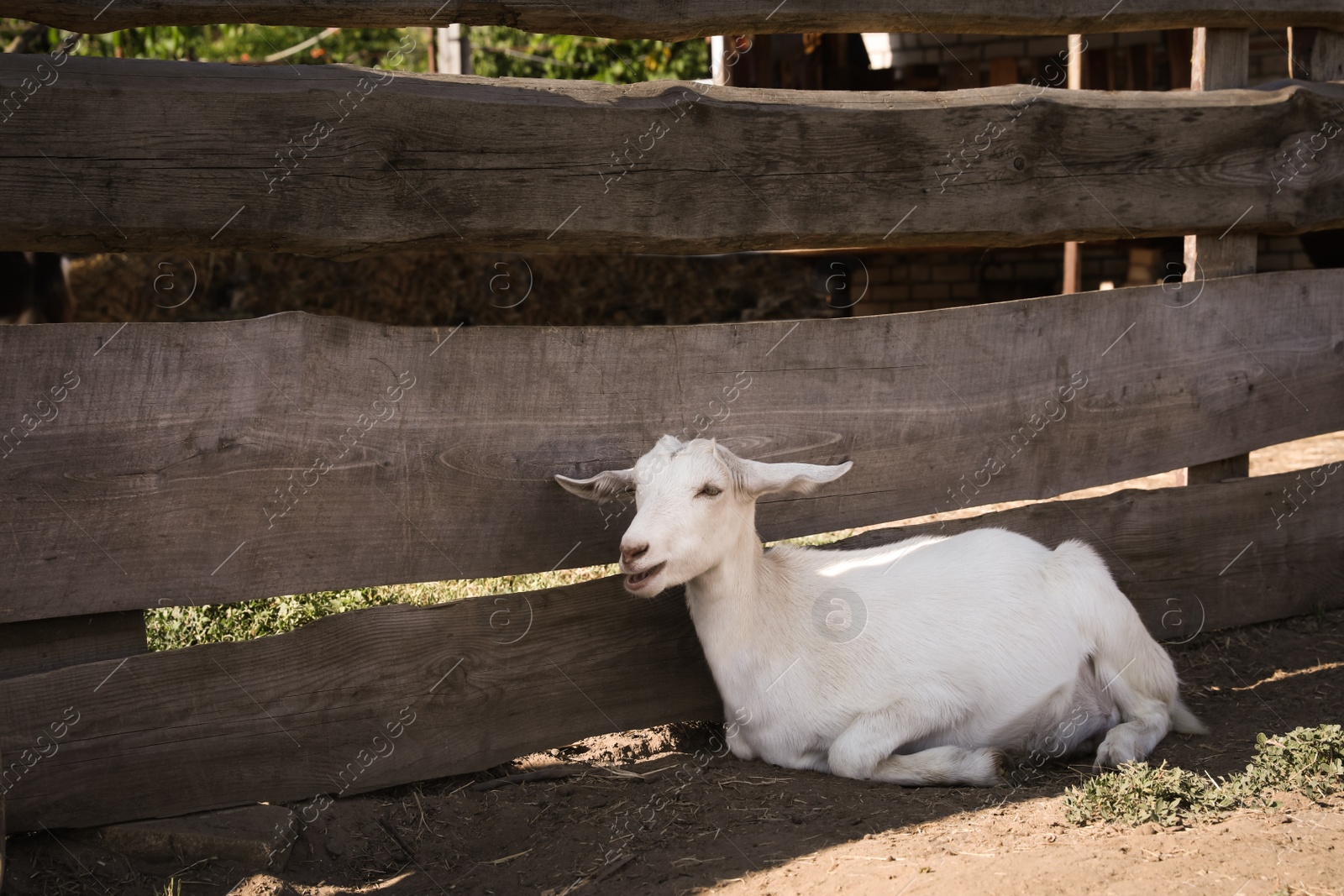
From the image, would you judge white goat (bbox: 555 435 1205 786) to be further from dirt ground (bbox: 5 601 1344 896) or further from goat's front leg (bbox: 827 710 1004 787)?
dirt ground (bbox: 5 601 1344 896)

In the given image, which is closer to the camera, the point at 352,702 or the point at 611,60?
the point at 352,702

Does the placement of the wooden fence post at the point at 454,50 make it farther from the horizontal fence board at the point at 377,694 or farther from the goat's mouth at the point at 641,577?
the goat's mouth at the point at 641,577

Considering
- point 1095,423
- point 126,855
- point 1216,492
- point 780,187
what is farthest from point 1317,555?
point 126,855

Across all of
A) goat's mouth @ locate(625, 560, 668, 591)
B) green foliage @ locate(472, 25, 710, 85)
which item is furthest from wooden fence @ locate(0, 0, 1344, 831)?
green foliage @ locate(472, 25, 710, 85)

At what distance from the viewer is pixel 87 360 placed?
335 cm

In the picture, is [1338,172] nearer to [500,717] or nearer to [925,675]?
[925,675]

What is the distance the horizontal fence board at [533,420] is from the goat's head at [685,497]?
0.33m

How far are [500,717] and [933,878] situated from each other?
5.44 ft

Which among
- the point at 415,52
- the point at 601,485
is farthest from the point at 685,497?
the point at 415,52

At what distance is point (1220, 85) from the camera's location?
16.9 feet

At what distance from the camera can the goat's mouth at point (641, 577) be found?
3.60 meters

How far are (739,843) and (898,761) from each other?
735 mm

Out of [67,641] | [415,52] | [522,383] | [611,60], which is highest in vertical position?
[415,52]

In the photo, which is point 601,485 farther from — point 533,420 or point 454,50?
point 454,50
